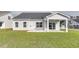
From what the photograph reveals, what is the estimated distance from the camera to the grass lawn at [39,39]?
3861 millimetres

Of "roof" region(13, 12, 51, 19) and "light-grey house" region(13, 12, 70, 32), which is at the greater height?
"roof" region(13, 12, 51, 19)

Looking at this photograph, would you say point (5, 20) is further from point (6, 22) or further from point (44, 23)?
point (44, 23)

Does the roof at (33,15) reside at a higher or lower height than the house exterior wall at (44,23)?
higher

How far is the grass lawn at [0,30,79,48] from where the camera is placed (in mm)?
3861

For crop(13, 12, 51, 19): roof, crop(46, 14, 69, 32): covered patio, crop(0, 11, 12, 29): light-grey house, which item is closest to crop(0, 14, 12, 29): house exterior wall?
crop(0, 11, 12, 29): light-grey house

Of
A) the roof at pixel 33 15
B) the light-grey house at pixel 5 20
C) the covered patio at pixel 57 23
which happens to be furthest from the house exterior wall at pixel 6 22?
the covered patio at pixel 57 23

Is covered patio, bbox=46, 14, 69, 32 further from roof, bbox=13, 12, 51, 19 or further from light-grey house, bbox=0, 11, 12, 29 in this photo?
light-grey house, bbox=0, 11, 12, 29

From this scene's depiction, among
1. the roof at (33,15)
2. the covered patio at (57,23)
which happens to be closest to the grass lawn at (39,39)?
the covered patio at (57,23)

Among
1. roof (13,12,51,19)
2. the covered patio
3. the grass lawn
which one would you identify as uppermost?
roof (13,12,51,19)

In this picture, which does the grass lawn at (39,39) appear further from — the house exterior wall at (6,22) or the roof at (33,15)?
the roof at (33,15)

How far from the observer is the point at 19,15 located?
3.88m

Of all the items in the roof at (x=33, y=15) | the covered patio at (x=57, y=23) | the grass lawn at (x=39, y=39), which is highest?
the roof at (x=33, y=15)
